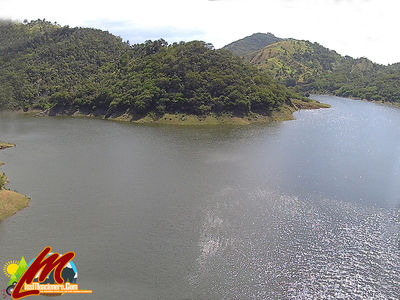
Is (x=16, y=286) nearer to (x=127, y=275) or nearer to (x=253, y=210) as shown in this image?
(x=127, y=275)

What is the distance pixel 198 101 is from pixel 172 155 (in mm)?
54744

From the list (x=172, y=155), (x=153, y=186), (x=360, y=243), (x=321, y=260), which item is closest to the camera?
(x=321, y=260)

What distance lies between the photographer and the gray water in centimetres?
3741

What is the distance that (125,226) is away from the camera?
160ft

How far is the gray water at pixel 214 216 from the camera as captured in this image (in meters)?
37.4

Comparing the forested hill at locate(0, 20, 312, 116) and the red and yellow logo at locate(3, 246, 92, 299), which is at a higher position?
the forested hill at locate(0, 20, 312, 116)

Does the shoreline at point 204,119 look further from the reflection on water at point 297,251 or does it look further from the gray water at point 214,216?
the reflection on water at point 297,251

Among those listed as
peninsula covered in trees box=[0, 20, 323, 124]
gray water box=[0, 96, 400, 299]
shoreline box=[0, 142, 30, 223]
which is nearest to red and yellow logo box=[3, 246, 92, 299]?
gray water box=[0, 96, 400, 299]

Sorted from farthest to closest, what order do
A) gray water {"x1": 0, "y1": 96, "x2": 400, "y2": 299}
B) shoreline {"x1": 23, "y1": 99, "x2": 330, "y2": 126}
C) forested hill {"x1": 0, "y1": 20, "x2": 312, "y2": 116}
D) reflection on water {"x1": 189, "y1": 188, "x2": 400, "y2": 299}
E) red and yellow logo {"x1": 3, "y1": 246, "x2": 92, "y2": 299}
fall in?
1. forested hill {"x1": 0, "y1": 20, "x2": 312, "y2": 116}
2. shoreline {"x1": 23, "y1": 99, "x2": 330, "y2": 126}
3. gray water {"x1": 0, "y1": 96, "x2": 400, "y2": 299}
4. reflection on water {"x1": 189, "y1": 188, "x2": 400, "y2": 299}
5. red and yellow logo {"x1": 3, "y1": 246, "x2": 92, "y2": 299}

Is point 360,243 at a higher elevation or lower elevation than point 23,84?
lower

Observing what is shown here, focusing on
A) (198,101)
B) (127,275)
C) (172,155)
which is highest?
(198,101)

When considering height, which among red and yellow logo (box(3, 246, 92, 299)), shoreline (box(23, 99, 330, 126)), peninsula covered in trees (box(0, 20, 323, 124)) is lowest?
red and yellow logo (box(3, 246, 92, 299))

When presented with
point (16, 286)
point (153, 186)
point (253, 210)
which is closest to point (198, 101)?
point (153, 186)

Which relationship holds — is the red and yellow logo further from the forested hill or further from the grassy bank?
the forested hill
